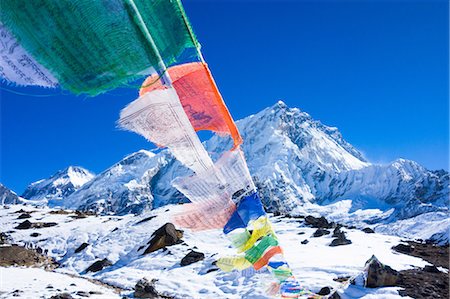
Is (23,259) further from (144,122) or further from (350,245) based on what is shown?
(144,122)

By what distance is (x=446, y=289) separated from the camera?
12477mm

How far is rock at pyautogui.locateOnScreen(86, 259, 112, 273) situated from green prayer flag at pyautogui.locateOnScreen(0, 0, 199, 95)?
21504 mm

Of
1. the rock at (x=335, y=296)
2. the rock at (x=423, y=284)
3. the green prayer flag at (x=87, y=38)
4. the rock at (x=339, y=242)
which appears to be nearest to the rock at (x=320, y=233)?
the rock at (x=339, y=242)

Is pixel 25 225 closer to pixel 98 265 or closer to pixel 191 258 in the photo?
pixel 98 265

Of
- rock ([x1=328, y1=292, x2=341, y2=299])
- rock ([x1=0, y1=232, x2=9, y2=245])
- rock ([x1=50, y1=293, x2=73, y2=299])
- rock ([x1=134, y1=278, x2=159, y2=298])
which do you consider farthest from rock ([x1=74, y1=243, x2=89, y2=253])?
rock ([x1=328, y1=292, x2=341, y2=299])

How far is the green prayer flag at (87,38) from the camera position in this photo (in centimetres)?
286

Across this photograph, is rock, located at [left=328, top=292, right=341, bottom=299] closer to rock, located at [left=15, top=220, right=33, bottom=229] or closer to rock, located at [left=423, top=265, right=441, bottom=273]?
rock, located at [left=423, top=265, right=441, bottom=273]

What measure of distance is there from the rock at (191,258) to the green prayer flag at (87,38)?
1839 cm

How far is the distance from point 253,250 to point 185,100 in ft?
7.81

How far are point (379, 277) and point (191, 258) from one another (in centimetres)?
1101

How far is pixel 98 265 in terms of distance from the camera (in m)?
23.1

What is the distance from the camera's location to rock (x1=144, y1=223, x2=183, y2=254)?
81.4ft

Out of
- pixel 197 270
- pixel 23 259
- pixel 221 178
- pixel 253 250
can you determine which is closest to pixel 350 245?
pixel 197 270

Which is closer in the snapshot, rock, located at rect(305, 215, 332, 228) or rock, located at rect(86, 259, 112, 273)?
rock, located at rect(86, 259, 112, 273)
